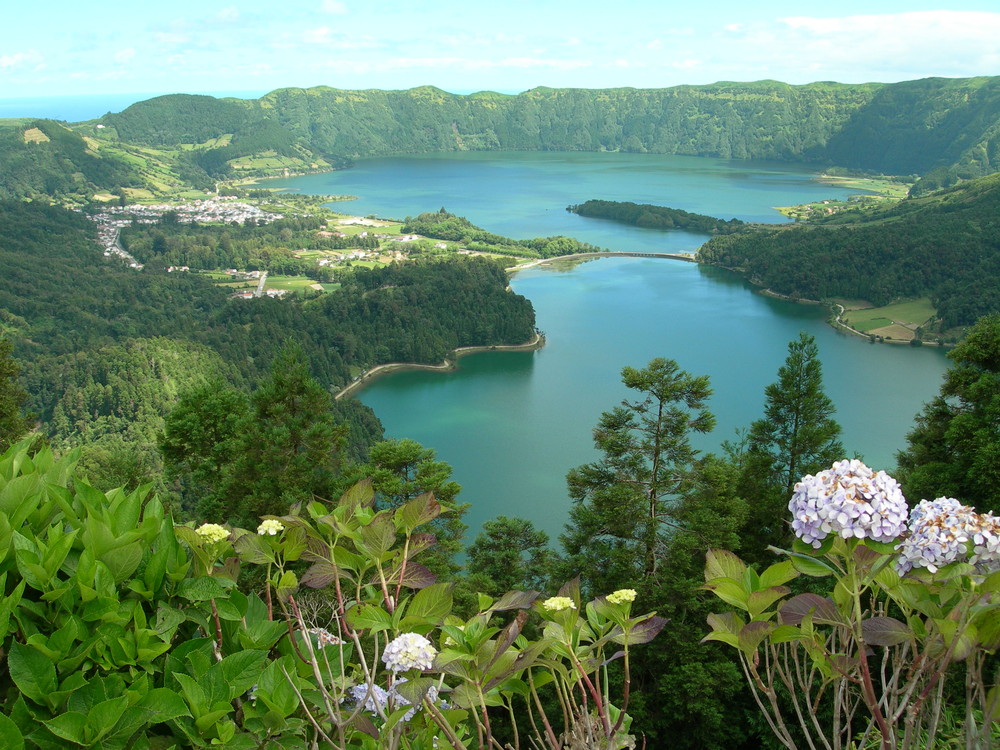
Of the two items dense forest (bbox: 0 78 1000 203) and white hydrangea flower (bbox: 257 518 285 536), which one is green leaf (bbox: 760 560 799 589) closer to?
white hydrangea flower (bbox: 257 518 285 536)

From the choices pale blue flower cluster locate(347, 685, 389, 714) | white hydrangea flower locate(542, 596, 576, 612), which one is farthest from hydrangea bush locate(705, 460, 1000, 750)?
pale blue flower cluster locate(347, 685, 389, 714)

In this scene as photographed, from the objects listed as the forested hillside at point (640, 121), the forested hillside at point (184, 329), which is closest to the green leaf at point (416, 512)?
the forested hillside at point (184, 329)

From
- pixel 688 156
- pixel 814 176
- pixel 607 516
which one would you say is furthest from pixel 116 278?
pixel 688 156

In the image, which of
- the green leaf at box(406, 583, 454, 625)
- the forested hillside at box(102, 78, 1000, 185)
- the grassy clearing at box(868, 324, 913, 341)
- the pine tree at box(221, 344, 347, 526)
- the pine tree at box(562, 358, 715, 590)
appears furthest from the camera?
the forested hillside at box(102, 78, 1000, 185)

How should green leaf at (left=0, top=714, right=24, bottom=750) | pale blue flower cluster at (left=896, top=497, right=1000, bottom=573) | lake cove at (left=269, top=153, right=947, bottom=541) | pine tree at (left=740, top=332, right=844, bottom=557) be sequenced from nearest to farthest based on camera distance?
green leaf at (left=0, top=714, right=24, bottom=750), pale blue flower cluster at (left=896, top=497, right=1000, bottom=573), pine tree at (left=740, top=332, right=844, bottom=557), lake cove at (left=269, top=153, right=947, bottom=541)

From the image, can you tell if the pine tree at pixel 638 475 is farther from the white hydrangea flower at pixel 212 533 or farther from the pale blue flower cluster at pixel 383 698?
the white hydrangea flower at pixel 212 533

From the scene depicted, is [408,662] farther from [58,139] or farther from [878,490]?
[58,139]

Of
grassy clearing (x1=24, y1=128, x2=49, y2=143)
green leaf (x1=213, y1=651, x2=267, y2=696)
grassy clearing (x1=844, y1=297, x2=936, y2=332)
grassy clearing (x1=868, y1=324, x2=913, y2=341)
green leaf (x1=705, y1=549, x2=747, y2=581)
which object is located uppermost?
grassy clearing (x1=24, y1=128, x2=49, y2=143)
